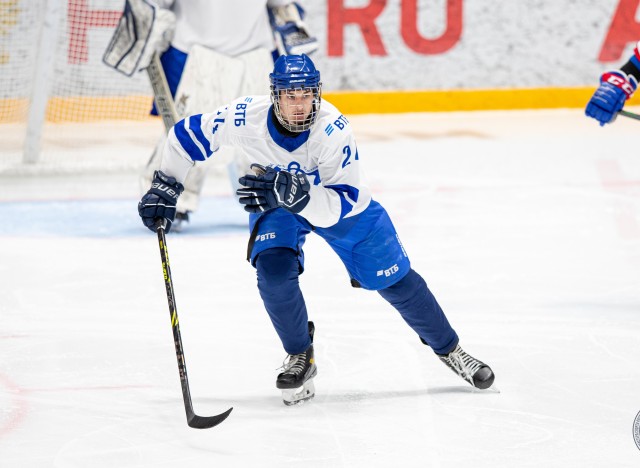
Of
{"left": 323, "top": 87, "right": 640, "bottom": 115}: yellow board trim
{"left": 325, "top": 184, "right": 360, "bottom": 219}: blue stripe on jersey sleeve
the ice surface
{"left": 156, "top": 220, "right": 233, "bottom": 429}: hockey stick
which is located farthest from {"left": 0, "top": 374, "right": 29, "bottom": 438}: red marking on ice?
{"left": 323, "top": 87, "right": 640, "bottom": 115}: yellow board trim

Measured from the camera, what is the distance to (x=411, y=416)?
2689mm

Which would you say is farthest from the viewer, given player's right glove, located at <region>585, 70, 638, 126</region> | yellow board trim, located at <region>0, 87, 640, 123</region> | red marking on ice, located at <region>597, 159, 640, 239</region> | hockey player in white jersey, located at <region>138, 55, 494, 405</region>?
yellow board trim, located at <region>0, 87, 640, 123</region>

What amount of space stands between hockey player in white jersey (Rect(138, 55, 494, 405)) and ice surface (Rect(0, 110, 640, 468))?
0.14 meters

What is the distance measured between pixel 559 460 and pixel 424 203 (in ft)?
9.71

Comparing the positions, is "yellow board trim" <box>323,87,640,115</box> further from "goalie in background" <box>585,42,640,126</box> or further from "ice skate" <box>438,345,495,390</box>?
"ice skate" <box>438,345,495,390</box>

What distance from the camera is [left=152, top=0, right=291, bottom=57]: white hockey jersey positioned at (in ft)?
15.9

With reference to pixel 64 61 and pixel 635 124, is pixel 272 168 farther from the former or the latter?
pixel 635 124

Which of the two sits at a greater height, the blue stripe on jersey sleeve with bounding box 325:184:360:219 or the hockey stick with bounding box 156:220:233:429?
the blue stripe on jersey sleeve with bounding box 325:184:360:219

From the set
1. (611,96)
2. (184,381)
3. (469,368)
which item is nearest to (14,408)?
(184,381)

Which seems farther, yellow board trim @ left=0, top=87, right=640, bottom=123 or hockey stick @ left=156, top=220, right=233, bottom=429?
yellow board trim @ left=0, top=87, right=640, bottom=123

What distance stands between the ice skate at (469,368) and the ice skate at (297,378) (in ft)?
1.07

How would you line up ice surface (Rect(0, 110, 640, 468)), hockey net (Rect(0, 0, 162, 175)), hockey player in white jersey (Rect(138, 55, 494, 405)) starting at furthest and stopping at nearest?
hockey net (Rect(0, 0, 162, 175))
hockey player in white jersey (Rect(138, 55, 494, 405))
ice surface (Rect(0, 110, 640, 468))

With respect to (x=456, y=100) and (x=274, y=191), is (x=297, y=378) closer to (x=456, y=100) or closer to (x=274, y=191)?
(x=274, y=191)

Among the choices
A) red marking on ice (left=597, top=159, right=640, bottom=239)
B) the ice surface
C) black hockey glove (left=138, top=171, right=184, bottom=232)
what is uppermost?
black hockey glove (left=138, top=171, right=184, bottom=232)
